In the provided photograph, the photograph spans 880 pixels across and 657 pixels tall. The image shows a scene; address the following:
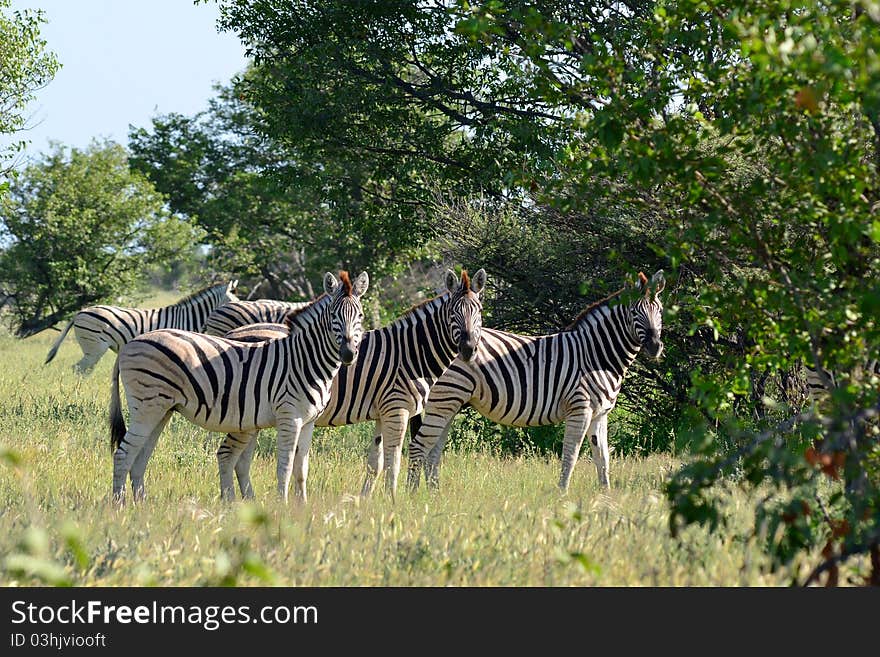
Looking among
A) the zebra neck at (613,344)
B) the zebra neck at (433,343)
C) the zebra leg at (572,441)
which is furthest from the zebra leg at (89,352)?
the zebra leg at (572,441)

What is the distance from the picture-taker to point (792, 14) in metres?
5.47

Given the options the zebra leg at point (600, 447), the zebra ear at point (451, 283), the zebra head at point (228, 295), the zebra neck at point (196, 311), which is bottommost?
the zebra leg at point (600, 447)

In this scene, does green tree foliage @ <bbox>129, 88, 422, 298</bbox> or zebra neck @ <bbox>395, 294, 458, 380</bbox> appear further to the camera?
green tree foliage @ <bbox>129, 88, 422, 298</bbox>

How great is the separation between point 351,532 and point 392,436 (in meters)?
2.81

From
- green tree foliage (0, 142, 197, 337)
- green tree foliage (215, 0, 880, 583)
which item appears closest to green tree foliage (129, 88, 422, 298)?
green tree foliage (0, 142, 197, 337)

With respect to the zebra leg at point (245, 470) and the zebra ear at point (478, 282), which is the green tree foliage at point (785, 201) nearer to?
the zebra ear at point (478, 282)

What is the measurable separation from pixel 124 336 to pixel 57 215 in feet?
45.8

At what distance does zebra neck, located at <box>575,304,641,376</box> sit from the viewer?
34.9 feet

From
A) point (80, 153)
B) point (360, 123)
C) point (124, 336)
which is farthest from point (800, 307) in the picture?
point (80, 153)

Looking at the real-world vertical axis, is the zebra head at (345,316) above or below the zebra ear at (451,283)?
below

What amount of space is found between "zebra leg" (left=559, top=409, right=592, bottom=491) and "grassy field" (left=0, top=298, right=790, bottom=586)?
0.26m

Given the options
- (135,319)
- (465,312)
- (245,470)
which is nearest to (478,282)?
(465,312)

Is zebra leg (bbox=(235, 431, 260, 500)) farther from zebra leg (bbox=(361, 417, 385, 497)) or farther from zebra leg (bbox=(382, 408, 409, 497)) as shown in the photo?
zebra leg (bbox=(382, 408, 409, 497))

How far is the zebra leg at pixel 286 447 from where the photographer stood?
8.59 meters
